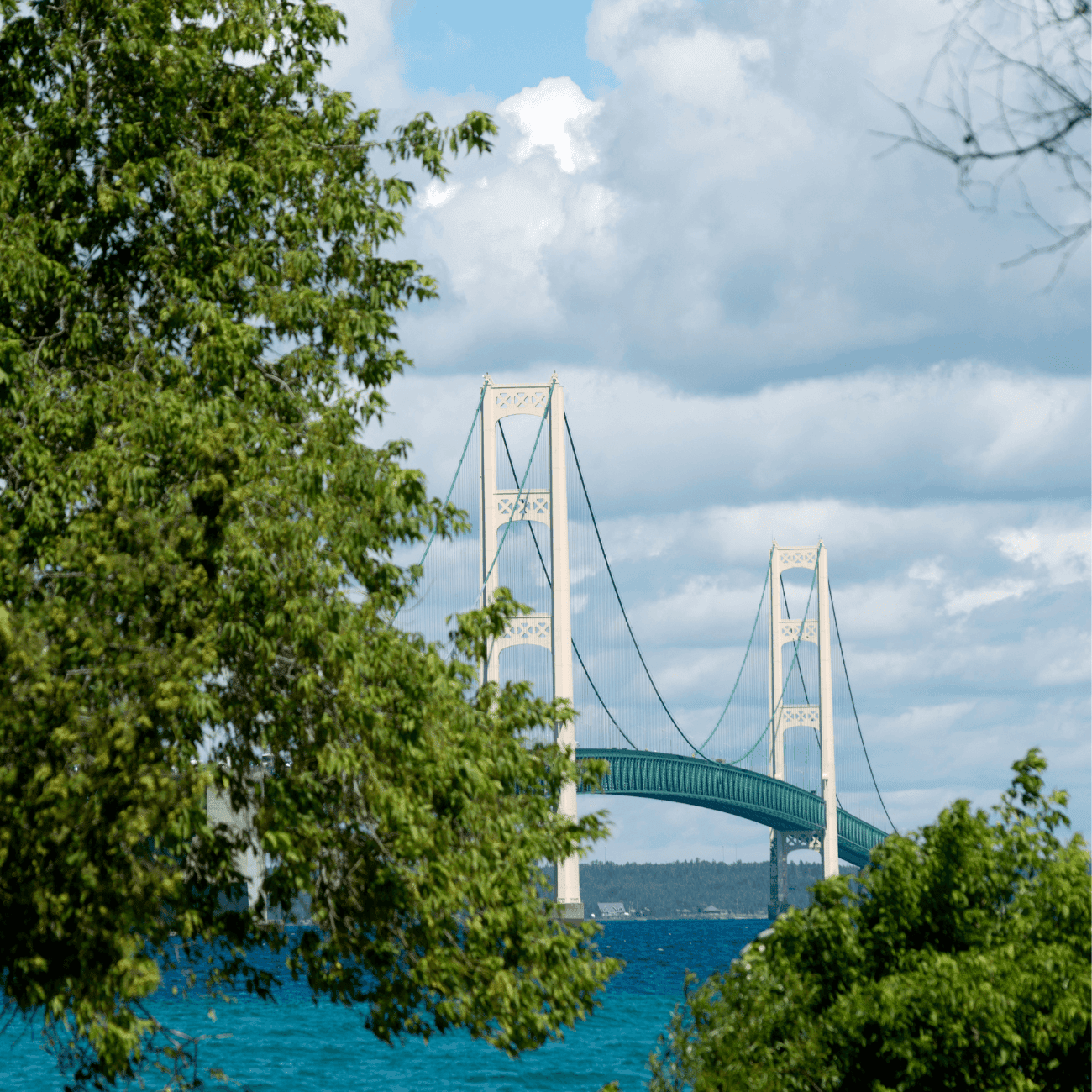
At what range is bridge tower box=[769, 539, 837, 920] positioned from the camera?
80.4 meters

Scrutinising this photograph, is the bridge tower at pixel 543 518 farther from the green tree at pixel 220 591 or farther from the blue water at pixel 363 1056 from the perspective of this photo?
the green tree at pixel 220 591

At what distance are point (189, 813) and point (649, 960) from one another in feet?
218

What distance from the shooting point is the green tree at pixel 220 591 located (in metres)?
8.83

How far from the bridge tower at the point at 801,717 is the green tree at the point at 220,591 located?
2626 inches

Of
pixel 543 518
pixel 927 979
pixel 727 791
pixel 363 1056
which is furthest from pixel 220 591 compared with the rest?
pixel 727 791

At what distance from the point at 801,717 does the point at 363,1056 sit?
60.7 m

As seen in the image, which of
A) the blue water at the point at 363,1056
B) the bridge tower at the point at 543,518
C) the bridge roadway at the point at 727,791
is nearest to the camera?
the blue water at the point at 363,1056

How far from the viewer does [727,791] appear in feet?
232

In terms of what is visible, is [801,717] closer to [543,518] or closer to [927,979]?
[543,518]

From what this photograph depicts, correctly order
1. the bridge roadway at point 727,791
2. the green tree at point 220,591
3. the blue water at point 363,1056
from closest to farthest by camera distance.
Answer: the green tree at point 220,591 → the blue water at point 363,1056 → the bridge roadway at point 727,791

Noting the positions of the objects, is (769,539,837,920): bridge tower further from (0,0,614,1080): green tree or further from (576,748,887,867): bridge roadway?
(0,0,614,1080): green tree

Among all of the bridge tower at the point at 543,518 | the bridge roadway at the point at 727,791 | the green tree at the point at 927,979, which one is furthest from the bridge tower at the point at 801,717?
the green tree at the point at 927,979

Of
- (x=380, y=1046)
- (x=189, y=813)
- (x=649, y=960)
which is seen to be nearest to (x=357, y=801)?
(x=189, y=813)

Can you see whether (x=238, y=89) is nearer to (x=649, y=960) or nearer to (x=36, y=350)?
(x=36, y=350)
